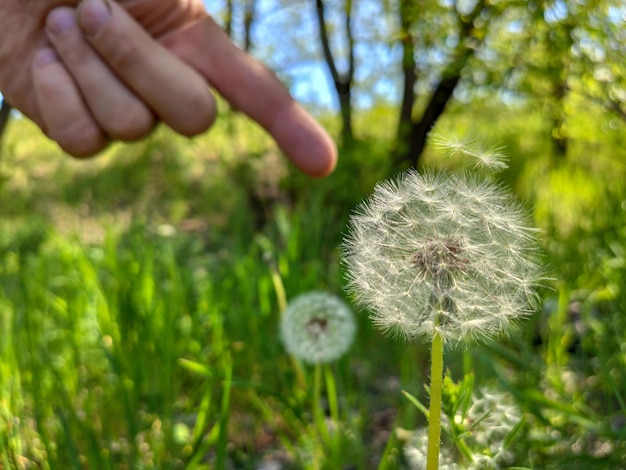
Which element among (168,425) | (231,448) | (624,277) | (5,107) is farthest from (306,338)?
(5,107)

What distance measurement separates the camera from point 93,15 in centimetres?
114

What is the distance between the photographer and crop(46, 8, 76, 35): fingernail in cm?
120

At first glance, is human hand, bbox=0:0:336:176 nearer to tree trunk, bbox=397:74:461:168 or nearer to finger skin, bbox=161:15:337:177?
finger skin, bbox=161:15:337:177

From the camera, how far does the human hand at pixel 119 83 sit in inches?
46.0

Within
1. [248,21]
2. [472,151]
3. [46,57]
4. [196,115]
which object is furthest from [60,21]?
[248,21]

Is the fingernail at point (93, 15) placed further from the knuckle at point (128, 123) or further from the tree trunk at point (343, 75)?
the tree trunk at point (343, 75)

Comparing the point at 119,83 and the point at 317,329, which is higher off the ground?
the point at 119,83

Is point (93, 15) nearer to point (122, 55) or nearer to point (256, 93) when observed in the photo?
point (122, 55)

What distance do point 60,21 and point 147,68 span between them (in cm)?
20

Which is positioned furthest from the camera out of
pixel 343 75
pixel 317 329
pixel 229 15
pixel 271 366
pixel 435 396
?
pixel 229 15

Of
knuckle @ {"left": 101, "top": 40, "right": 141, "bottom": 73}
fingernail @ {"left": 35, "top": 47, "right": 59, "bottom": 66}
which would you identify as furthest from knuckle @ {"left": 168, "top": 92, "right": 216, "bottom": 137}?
fingernail @ {"left": 35, "top": 47, "right": 59, "bottom": 66}

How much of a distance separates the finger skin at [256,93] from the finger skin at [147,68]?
0.13 metres

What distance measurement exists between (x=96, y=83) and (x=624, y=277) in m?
1.46

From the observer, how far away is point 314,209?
252cm
